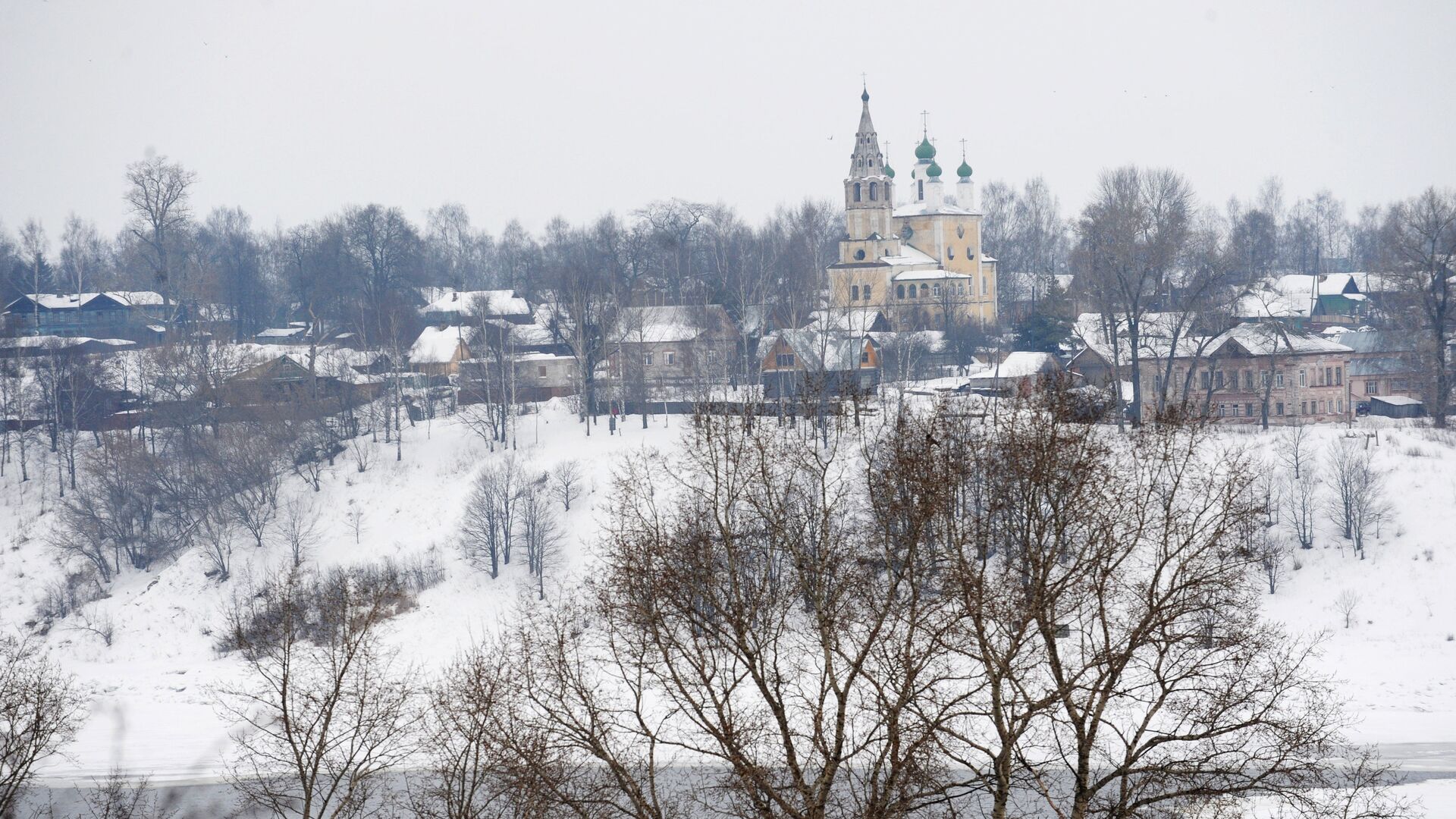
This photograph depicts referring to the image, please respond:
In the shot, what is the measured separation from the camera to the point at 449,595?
997 inches

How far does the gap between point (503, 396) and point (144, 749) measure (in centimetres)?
1445

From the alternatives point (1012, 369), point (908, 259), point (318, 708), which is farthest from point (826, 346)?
point (318, 708)

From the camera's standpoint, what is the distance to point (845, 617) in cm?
Result: 1002

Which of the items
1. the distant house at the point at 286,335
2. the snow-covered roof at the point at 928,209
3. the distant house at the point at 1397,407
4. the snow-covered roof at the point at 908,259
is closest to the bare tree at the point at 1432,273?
the distant house at the point at 1397,407

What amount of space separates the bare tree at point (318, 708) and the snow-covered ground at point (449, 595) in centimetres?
104

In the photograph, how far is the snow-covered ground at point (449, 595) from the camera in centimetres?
1855

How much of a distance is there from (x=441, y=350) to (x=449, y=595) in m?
19.1

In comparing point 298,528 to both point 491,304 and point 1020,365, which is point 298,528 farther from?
point 491,304

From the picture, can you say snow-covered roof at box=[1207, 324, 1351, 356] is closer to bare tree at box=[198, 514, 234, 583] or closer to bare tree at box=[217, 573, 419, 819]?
bare tree at box=[217, 573, 419, 819]

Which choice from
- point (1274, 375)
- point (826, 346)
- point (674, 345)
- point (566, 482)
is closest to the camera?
point (566, 482)

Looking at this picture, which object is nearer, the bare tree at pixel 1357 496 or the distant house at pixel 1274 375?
the bare tree at pixel 1357 496

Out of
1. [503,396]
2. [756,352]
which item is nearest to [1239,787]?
[503,396]

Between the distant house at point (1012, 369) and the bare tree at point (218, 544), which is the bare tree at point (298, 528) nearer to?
the bare tree at point (218, 544)

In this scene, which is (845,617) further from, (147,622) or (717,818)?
(147,622)
